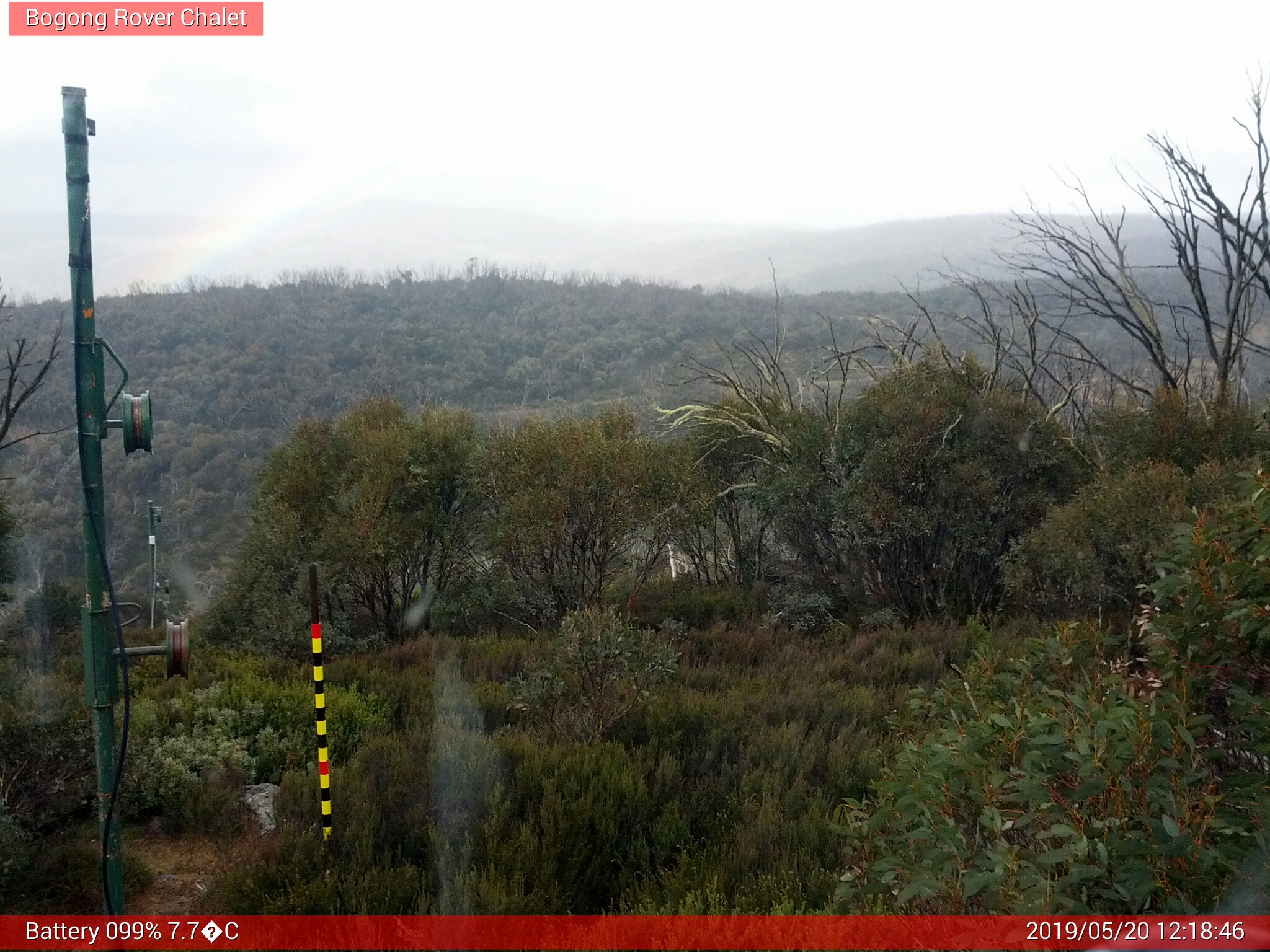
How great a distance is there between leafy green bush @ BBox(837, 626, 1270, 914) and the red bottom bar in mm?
84

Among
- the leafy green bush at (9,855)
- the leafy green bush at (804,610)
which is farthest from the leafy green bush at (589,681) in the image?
the leafy green bush at (804,610)

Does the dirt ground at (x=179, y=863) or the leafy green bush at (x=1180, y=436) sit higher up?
the leafy green bush at (x=1180, y=436)

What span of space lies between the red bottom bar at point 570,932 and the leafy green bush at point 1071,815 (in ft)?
0.28

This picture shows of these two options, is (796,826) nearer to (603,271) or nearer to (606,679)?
(606,679)

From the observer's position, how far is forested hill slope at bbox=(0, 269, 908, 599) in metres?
29.3

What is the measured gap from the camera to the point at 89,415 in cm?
360

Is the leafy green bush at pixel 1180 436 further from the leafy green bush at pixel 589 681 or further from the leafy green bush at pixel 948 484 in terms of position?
the leafy green bush at pixel 589 681

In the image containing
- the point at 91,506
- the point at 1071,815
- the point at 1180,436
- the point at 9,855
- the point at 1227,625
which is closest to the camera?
the point at 1071,815

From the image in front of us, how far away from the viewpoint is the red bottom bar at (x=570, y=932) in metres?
2.54

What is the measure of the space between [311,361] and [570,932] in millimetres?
41480

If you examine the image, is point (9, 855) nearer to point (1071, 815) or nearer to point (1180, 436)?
point (1071, 815)

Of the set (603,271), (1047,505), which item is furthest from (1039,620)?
(603,271)

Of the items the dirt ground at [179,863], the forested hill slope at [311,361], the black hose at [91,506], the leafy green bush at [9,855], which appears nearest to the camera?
the black hose at [91,506]

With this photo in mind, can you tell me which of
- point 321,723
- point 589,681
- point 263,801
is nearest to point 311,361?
point 263,801
